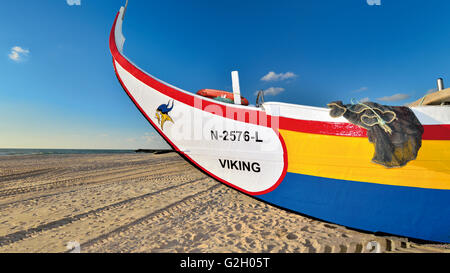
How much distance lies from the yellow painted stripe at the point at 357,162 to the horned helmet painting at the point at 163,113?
193cm

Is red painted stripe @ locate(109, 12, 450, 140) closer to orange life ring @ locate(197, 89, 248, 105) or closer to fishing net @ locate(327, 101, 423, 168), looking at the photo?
fishing net @ locate(327, 101, 423, 168)

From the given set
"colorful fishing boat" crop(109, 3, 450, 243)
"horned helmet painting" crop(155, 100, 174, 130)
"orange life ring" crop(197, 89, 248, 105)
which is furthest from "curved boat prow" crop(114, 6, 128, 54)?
"orange life ring" crop(197, 89, 248, 105)

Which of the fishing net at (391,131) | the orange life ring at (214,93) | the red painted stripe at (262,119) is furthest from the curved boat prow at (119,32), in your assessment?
the fishing net at (391,131)

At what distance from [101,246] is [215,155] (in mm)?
1997

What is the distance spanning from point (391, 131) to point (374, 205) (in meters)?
0.98

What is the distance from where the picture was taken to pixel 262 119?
101 inches

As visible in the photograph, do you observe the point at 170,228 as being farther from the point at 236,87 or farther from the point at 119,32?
the point at 119,32

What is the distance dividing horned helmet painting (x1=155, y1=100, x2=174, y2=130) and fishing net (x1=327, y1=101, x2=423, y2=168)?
8.78 ft

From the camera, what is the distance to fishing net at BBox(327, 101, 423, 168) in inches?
83.5

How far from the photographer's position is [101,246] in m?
2.31

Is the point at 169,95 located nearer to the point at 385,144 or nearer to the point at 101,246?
the point at 101,246

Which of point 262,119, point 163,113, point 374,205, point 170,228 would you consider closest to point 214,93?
point 163,113

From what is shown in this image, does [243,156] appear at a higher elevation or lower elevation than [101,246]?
higher
